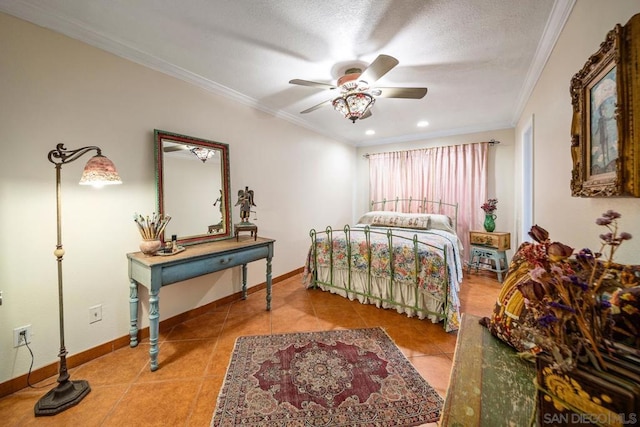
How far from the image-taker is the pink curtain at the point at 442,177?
4.12m

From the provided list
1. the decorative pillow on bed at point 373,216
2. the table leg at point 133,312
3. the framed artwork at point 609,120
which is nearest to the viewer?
the framed artwork at point 609,120

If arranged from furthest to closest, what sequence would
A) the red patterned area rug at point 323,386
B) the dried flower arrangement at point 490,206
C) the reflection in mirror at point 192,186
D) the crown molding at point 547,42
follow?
the dried flower arrangement at point 490,206 → the reflection in mirror at point 192,186 → the crown molding at point 547,42 → the red patterned area rug at point 323,386

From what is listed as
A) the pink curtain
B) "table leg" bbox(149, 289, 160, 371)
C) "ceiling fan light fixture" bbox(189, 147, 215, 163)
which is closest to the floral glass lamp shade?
"table leg" bbox(149, 289, 160, 371)

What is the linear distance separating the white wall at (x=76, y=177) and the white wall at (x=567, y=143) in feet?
9.82

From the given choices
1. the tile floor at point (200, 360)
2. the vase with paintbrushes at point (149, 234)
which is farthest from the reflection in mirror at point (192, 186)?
the tile floor at point (200, 360)

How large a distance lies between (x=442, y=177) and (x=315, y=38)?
351cm

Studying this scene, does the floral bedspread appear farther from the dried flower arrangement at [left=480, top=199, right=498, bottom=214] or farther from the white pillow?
the dried flower arrangement at [left=480, top=199, right=498, bottom=214]

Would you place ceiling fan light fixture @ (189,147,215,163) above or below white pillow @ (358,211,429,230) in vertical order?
above

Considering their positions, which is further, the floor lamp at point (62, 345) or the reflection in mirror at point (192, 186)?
Answer: the reflection in mirror at point (192, 186)

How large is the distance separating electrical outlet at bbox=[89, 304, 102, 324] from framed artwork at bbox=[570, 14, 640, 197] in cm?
323

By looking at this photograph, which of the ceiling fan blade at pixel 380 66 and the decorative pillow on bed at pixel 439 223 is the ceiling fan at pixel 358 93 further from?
the decorative pillow on bed at pixel 439 223

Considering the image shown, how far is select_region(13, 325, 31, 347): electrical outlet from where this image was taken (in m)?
1.58

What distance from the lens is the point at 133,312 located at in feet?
6.63

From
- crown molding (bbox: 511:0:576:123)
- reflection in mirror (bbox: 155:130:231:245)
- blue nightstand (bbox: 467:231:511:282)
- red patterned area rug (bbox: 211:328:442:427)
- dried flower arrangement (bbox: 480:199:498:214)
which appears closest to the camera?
red patterned area rug (bbox: 211:328:442:427)
